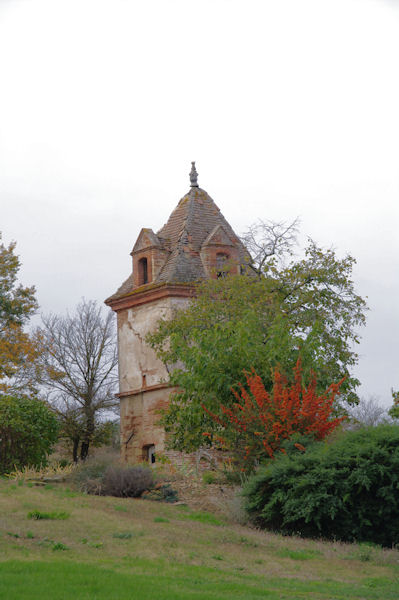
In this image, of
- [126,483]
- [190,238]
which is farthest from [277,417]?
[190,238]

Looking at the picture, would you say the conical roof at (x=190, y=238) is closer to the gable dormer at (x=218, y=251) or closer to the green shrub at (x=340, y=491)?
the gable dormer at (x=218, y=251)

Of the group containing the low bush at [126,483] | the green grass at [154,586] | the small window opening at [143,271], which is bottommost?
the green grass at [154,586]

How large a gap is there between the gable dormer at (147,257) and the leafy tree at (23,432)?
7.61 metres

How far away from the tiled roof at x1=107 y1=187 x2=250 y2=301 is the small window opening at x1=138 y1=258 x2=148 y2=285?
0.61 m

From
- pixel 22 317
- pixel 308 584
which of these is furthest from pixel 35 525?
pixel 22 317

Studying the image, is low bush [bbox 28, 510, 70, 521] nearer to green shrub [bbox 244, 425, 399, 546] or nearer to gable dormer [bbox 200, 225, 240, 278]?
green shrub [bbox 244, 425, 399, 546]

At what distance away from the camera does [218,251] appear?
29781 millimetres

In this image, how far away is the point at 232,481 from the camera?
18.7 m

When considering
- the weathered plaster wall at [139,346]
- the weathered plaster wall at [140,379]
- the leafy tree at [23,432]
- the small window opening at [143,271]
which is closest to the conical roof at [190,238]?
the small window opening at [143,271]

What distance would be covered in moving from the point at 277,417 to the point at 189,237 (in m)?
13.9

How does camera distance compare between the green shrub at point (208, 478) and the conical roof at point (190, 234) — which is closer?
the green shrub at point (208, 478)

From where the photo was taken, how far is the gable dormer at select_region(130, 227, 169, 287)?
29825mm

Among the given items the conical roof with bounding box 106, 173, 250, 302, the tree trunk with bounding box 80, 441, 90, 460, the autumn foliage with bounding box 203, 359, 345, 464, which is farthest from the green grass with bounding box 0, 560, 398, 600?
the tree trunk with bounding box 80, 441, 90, 460

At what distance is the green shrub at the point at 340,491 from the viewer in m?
14.7
